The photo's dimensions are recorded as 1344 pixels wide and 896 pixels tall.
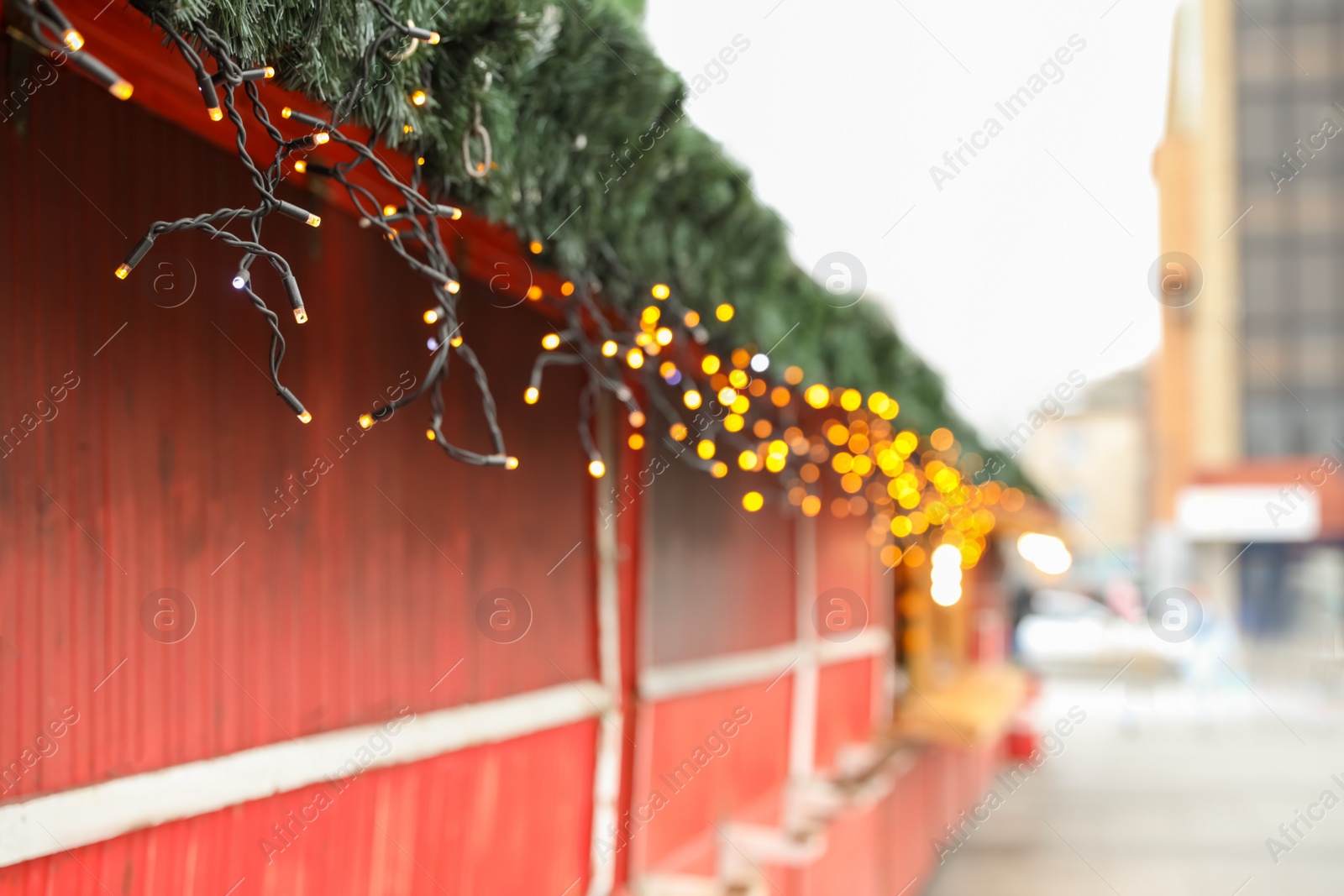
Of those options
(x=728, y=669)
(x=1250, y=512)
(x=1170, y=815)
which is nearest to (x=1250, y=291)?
(x=1250, y=512)

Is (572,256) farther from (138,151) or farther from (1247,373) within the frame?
(1247,373)

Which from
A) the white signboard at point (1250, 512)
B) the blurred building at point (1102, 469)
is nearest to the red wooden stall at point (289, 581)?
the white signboard at point (1250, 512)

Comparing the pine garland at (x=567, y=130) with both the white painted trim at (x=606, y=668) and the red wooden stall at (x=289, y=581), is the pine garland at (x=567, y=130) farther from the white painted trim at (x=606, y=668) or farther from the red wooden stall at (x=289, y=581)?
the white painted trim at (x=606, y=668)

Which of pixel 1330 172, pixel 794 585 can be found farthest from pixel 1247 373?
pixel 794 585

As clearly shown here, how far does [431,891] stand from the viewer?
88.2 inches

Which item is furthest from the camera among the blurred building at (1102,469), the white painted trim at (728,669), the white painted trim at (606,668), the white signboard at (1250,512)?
the blurred building at (1102,469)

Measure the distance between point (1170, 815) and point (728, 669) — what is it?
272 inches

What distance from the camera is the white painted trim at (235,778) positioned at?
138cm

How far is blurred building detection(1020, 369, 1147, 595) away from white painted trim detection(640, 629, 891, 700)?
29494mm

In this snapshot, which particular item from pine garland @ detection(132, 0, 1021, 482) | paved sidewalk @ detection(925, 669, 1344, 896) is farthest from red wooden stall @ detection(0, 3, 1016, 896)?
paved sidewalk @ detection(925, 669, 1344, 896)

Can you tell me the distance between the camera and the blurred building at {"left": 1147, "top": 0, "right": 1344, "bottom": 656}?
76.2 ft

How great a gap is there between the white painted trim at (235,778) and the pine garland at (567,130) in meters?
0.96

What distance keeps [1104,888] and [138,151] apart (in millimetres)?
7313

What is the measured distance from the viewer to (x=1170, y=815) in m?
9.20
